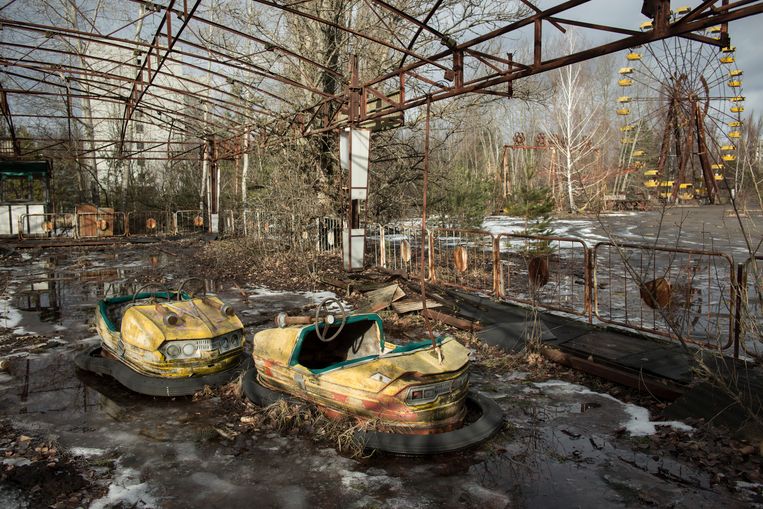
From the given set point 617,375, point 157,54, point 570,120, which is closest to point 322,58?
point 157,54

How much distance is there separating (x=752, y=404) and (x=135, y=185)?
25352 millimetres

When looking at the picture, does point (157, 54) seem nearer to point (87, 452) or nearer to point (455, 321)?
point (455, 321)

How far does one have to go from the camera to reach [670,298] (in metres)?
4.25

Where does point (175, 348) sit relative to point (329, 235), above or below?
below

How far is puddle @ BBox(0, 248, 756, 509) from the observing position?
3172 mm

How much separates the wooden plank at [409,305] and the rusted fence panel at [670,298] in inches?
86.9

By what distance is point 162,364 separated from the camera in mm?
4789

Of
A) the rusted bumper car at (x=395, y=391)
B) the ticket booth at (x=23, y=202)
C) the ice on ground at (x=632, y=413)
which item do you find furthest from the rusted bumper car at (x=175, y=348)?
the ticket booth at (x=23, y=202)

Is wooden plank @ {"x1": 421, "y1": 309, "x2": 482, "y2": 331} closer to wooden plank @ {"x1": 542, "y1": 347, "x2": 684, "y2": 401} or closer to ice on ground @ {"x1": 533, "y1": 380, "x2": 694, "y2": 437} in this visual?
wooden plank @ {"x1": 542, "y1": 347, "x2": 684, "y2": 401}

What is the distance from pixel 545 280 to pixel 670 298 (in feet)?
9.46

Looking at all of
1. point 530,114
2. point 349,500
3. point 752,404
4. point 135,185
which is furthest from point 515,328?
point 530,114

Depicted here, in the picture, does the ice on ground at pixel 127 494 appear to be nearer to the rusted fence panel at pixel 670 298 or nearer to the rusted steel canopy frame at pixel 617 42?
the rusted fence panel at pixel 670 298

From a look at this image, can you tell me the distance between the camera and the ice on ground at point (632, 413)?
4.03 metres

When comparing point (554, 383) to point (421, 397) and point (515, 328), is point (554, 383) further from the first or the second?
point (421, 397)
